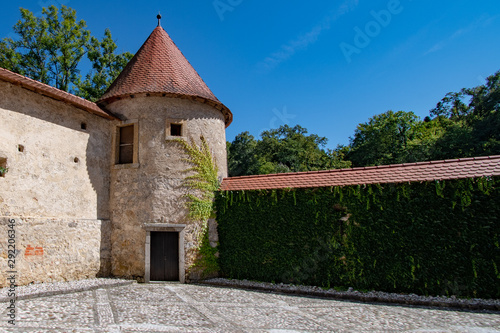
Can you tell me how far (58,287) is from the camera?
7.97 metres

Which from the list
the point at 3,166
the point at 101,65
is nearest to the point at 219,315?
the point at 3,166

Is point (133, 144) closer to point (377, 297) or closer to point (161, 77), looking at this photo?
point (161, 77)

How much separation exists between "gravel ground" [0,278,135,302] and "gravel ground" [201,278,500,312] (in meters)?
2.94

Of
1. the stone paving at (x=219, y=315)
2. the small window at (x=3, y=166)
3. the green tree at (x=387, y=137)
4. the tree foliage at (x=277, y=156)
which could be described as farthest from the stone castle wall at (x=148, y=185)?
the green tree at (x=387, y=137)

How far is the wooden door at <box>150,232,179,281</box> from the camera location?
1024cm

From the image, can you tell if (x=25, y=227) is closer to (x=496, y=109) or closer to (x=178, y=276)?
(x=178, y=276)

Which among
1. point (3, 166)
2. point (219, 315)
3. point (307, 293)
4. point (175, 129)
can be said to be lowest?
point (307, 293)

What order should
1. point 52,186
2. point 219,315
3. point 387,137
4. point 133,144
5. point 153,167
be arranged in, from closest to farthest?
point 219,315
point 52,186
point 153,167
point 133,144
point 387,137

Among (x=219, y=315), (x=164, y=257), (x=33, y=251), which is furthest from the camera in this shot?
(x=164, y=257)

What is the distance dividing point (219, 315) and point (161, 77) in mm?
8128

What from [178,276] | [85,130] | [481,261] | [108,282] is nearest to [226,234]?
[178,276]

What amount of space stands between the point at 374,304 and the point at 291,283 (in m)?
2.67

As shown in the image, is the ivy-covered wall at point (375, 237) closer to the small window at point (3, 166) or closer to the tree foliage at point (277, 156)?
the small window at point (3, 166)

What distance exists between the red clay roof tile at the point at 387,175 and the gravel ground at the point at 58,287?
446 cm
